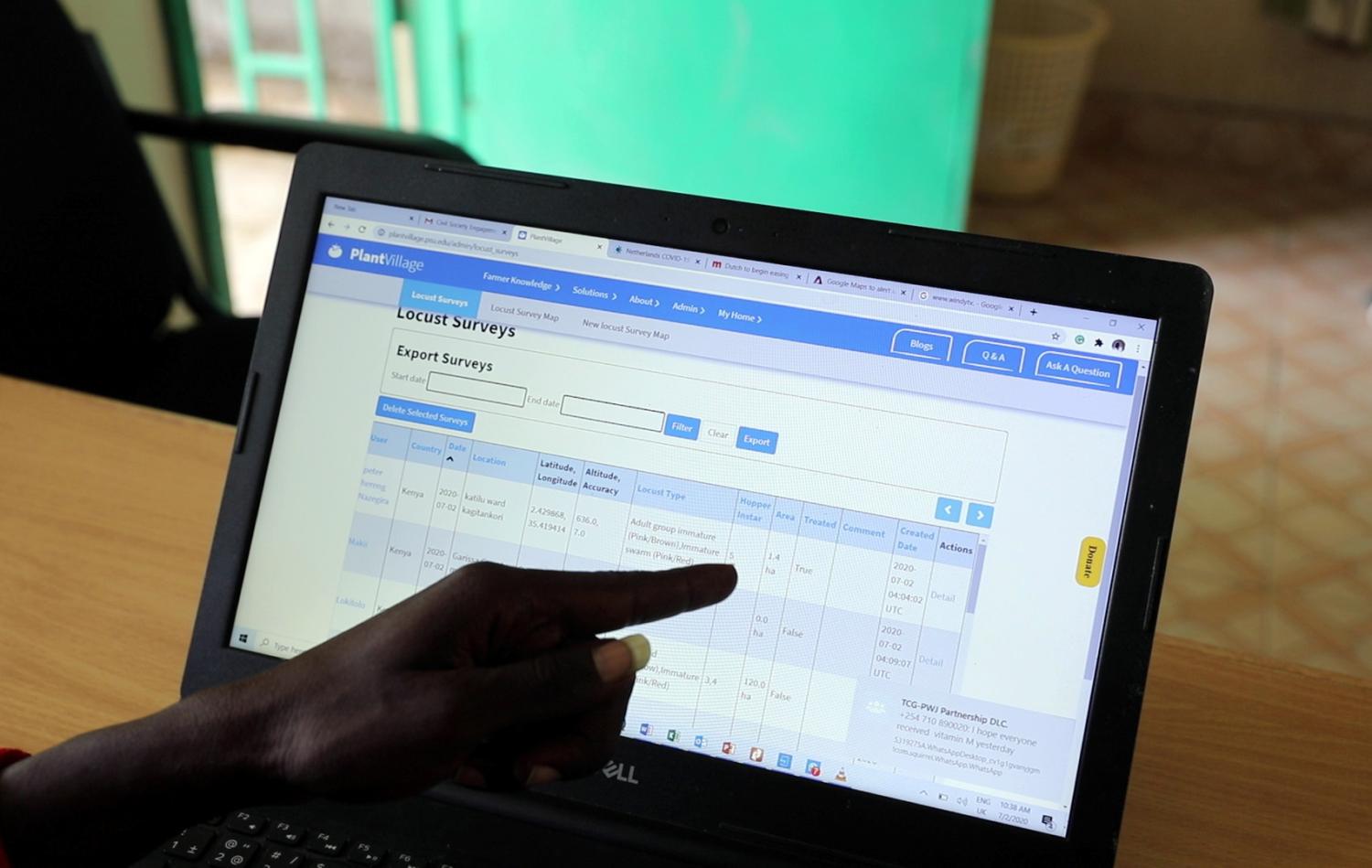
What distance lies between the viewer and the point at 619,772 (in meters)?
0.63

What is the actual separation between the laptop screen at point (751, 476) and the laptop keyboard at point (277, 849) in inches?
3.8

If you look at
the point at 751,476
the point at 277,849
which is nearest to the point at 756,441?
the point at 751,476

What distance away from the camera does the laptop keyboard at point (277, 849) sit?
62 centimetres

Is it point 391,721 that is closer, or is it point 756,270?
point 391,721

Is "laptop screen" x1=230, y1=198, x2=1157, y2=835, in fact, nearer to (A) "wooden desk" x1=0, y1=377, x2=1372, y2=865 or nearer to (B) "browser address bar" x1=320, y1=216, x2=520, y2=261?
(B) "browser address bar" x1=320, y1=216, x2=520, y2=261

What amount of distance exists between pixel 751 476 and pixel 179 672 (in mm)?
400

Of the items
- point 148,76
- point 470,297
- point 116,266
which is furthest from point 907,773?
point 148,76

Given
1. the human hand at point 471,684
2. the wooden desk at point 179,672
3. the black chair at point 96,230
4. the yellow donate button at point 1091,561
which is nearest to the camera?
the human hand at point 471,684

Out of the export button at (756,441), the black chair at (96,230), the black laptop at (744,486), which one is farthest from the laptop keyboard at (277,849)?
the black chair at (96,230)

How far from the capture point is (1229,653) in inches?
31.4

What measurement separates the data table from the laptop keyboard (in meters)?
0.11

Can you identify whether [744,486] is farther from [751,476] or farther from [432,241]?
[432,241]

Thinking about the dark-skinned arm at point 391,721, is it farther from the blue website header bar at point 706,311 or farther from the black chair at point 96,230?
the black chair at point 96,230

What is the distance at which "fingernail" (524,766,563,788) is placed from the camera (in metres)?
0.52
